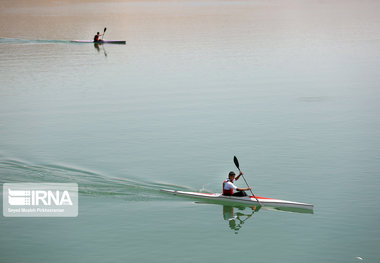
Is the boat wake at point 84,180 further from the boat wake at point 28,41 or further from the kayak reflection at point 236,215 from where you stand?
the boat wake at point 28,41

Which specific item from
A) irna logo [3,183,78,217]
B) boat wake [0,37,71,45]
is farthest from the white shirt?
boat wake [0,37,71,45]

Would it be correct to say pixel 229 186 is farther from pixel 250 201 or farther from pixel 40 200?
pixel 40 200

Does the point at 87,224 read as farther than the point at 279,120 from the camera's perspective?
No

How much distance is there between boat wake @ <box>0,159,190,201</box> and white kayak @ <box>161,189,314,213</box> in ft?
3.66

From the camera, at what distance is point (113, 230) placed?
72.4 ft

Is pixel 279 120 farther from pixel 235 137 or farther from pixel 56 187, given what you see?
pixel 56 187

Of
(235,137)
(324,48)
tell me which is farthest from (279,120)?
(324,48)

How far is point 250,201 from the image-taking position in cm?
2381

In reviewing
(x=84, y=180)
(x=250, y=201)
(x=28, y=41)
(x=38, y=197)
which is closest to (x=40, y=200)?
Result: (x=38, y=197)

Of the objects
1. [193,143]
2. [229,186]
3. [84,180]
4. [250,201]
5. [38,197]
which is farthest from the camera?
[193,143]

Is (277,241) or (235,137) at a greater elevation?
(235,137)

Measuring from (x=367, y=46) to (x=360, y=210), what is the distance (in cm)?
4475

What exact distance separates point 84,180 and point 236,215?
7.36 m

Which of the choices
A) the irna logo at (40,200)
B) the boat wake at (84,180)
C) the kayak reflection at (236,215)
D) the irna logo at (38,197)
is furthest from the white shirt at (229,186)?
the irna logo at (38,197)
